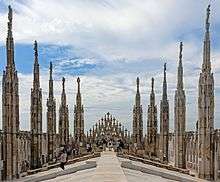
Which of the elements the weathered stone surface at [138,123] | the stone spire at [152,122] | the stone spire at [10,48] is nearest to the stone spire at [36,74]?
the stone spire at [10,48]

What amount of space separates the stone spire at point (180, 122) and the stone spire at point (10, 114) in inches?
378

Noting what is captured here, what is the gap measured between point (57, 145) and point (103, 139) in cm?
479

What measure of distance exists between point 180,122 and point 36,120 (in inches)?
346

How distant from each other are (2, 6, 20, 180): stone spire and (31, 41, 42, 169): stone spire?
574 cm

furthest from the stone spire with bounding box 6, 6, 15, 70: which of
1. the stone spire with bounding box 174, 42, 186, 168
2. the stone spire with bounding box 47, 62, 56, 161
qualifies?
the stone spire with bounding box 47, 62, 56, 161

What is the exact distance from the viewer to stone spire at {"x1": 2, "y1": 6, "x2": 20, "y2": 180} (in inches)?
850

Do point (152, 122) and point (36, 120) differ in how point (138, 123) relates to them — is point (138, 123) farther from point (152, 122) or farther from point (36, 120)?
point (36, 120)

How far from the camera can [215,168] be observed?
864 inches

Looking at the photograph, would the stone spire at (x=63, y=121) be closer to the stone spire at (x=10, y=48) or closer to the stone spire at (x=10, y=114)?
the stone spire at (x=10, y=114)

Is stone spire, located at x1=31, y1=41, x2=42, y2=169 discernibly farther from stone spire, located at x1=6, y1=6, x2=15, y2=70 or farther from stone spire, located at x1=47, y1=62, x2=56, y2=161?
stone spire, located at x1=6, y1=6, x2=15, y2=70

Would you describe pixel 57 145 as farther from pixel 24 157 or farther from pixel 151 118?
pixel 24 157

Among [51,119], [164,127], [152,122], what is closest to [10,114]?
[51,119]

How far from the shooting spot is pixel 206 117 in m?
22.2

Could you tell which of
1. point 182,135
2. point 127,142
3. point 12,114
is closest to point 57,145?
point 127,142
